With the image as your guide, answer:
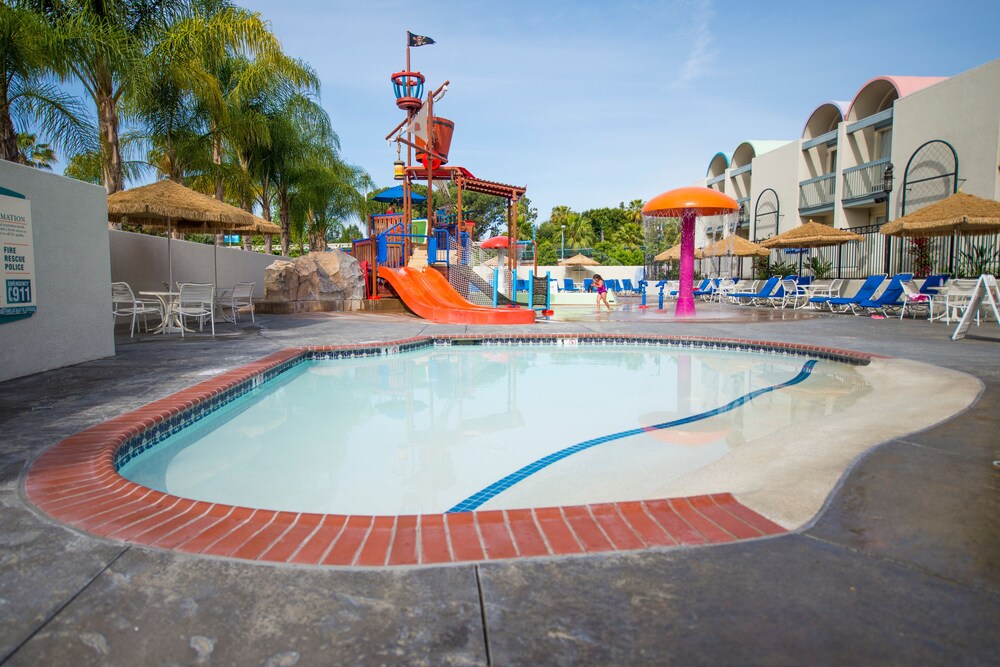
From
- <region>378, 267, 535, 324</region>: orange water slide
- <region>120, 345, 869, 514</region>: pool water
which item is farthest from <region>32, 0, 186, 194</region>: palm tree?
<region>120, 345, 869, 514</region>: pool water

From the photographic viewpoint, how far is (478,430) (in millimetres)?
4695

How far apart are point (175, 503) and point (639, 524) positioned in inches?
70.2

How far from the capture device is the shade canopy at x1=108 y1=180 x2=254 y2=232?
28.9 feet

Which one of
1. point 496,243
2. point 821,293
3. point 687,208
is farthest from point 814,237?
point 496,243

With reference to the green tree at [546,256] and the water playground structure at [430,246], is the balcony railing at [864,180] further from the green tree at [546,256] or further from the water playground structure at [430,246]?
the green tree at [546,256]

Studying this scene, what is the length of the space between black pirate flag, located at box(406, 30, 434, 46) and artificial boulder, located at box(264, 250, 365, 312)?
640cm

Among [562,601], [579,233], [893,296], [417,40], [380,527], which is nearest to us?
[562,601]

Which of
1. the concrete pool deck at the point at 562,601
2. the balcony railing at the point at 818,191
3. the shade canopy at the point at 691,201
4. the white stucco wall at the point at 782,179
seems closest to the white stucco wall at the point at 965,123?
the balcony railing at the point at 818,191

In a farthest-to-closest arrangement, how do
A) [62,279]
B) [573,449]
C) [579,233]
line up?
[579,233] → [62,279] → [573,449]

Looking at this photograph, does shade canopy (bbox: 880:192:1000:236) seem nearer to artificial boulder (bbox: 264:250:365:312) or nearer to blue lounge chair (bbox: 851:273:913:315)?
blue lounge chair (bbox: 851:273:913:315)

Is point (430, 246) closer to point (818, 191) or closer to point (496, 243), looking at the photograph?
point (496, 243)

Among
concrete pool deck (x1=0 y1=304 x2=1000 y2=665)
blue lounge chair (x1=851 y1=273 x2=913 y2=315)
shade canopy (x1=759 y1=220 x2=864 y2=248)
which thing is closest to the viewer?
concrete pool deck (x1=0 y1=304 x2=1000 y2=665)

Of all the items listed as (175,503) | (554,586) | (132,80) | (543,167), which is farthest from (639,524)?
(543,167)

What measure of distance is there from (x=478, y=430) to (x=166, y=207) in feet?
23.5
